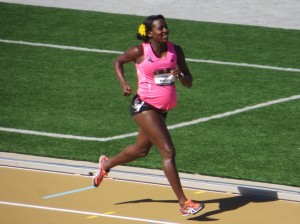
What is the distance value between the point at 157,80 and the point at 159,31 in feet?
1.81

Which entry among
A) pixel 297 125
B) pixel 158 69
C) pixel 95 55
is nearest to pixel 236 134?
pixel 297 125

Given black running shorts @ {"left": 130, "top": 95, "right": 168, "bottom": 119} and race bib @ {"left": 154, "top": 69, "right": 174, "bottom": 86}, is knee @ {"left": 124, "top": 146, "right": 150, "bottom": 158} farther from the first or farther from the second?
race bib @ {"left": 154, "top": 69, "right": 174, "bottom": 86}

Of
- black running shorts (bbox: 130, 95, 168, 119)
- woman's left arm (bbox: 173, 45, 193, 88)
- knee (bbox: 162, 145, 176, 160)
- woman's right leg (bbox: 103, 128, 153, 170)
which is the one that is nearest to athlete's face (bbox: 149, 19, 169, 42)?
woman's left arm (bbox: 173, 45, 193, 88)

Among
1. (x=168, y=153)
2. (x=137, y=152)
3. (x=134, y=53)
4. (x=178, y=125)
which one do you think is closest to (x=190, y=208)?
(x=168, y=153)

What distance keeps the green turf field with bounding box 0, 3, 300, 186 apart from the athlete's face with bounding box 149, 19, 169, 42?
226 cm

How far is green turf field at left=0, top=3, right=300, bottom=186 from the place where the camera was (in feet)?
43.7

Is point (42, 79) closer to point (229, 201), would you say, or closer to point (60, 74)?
point (60, 74)

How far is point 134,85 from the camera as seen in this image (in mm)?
16984

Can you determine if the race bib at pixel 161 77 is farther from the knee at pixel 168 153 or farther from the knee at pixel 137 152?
the knee at pixel 137 152

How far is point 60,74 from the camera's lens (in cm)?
1756

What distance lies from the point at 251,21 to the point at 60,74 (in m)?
5.17

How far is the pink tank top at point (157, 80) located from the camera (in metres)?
11.0

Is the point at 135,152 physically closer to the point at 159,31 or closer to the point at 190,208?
the point at 190,208

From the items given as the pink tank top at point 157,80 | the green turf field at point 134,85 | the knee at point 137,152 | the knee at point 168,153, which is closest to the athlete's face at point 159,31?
the pink tank top at point 157,80
